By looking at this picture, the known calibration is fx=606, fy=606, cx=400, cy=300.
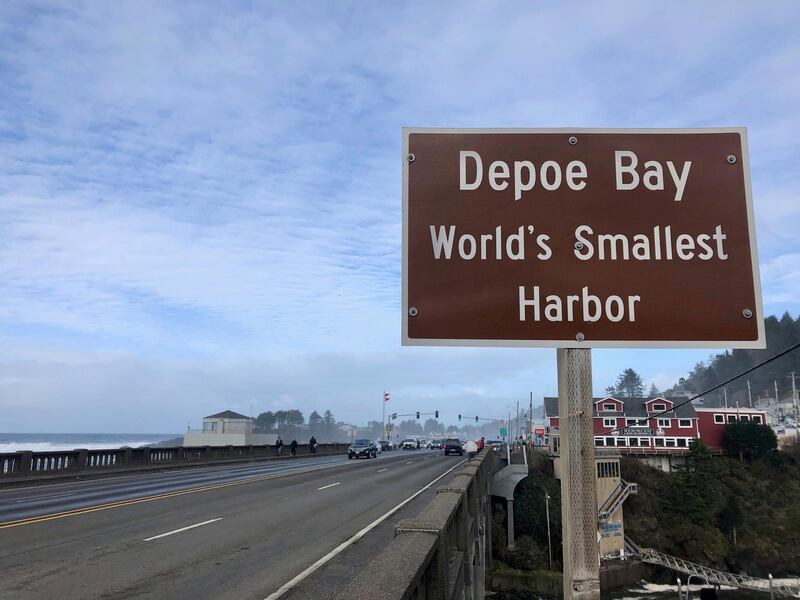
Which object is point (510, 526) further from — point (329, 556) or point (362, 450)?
point (329, 556)

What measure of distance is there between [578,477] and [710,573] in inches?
2763

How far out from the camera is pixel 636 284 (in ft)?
9.34

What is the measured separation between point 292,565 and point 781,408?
165m

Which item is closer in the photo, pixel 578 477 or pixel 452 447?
pixel 578 477

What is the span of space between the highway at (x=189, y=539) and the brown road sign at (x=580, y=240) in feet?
11.2

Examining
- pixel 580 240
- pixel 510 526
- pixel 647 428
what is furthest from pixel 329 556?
pixel 647 428

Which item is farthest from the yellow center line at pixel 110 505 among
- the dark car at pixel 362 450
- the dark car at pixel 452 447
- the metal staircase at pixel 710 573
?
the metal staircase at pixel 710 573

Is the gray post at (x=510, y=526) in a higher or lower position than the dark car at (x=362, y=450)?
lower

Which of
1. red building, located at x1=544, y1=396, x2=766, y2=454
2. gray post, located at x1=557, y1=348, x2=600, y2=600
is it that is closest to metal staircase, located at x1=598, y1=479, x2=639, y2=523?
red building, located at x1=544, y1=396, x2=766, y2=454

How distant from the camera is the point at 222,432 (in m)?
63.7

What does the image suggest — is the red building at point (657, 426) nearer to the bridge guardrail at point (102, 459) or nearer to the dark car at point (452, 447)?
the dark car at point (452, 447)

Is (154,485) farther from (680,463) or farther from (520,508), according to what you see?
(680,463)

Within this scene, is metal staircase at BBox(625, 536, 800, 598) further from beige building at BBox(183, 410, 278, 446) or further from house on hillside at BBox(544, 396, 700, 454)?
beige building at BBox(183, 410, 278, 446)

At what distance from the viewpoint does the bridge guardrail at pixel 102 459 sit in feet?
78.2
